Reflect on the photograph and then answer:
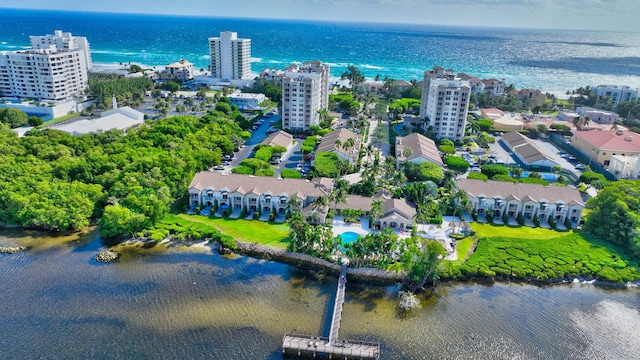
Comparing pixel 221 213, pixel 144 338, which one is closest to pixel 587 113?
pixel 221 213

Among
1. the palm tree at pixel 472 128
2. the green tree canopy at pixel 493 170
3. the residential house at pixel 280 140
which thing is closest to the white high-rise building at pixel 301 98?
the residential house at pixel 280 140

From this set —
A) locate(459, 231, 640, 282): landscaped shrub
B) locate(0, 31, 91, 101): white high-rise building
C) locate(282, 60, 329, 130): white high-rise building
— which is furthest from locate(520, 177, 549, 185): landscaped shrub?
locate(0, 31, 91, 101): white high-rise building

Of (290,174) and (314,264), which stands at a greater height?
(290,174)

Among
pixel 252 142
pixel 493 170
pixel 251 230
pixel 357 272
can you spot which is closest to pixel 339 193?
pixel 251 230

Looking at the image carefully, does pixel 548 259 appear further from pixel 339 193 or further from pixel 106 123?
pixel 106 123

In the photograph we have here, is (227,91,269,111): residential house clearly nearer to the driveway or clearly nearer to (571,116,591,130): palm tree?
the driveway

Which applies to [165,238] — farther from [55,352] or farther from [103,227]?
[55,352]
